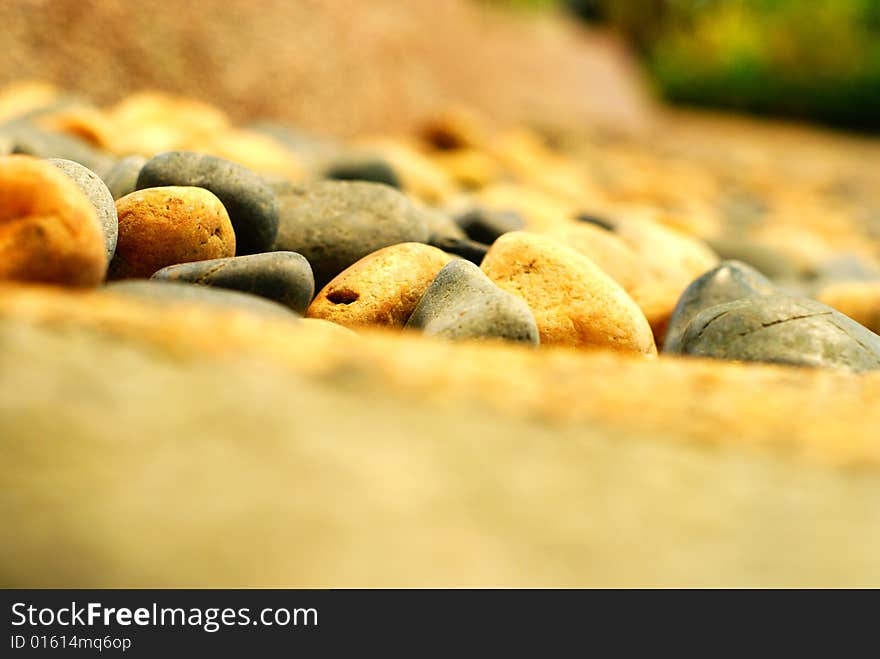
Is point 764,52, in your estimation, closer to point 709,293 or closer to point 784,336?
point 709,293

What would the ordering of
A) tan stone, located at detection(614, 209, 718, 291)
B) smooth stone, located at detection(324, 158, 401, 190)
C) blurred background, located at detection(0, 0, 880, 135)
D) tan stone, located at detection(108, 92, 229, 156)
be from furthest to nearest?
1. blurred background, located at detection(0, 0, 880, 135)
2. smooth stone, located at detection(324, 158, 401, 190)
3. tan stone, located at detection(108, 92, 229, 156)
4. tan stone, located at detection(614, 209, 718, 291)

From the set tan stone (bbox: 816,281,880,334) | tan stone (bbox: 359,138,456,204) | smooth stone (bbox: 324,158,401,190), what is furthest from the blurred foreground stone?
tan stone (bbox: 359,138,456,204)

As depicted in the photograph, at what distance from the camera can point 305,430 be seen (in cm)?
82

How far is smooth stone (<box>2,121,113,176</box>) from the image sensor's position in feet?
7.02

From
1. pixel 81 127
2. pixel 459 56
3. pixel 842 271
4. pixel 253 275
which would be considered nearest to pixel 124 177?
pixel 253 275

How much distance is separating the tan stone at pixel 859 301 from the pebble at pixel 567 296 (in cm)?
74

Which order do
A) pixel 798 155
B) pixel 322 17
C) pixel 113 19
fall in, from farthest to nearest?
pixel 798 155
pixel 322 17
pixel 113 19

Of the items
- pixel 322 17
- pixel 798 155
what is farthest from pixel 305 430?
pixel 798 155

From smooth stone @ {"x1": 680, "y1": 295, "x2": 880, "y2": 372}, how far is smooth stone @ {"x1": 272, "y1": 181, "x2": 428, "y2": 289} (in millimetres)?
679

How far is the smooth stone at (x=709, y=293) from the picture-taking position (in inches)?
70.3

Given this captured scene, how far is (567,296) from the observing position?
1630mm

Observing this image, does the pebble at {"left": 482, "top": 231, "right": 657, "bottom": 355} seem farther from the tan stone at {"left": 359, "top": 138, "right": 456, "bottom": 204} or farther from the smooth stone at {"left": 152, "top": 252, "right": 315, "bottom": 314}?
the tan stone at {"left": 359, "top": 138, "right": 456, "bottom": 204}

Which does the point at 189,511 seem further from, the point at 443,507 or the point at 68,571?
the point at 443,507
